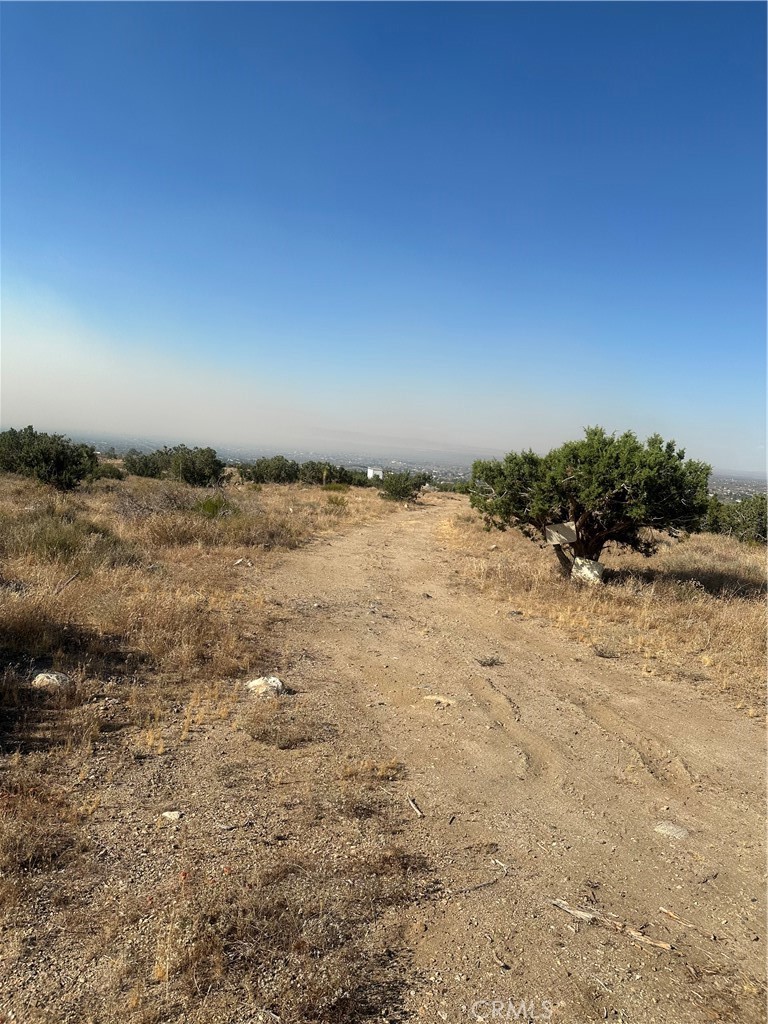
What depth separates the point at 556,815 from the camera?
377cm

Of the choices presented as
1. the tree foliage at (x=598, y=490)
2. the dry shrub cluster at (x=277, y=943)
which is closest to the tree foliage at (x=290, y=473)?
the tree foliage at (x=598, y=490)

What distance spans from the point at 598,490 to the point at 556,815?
6843 mm

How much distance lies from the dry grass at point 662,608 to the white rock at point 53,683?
6542mm

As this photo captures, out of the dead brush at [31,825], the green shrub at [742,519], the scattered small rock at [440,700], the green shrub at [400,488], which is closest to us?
the dead brush at [31,825]

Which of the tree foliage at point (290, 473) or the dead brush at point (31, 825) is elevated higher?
the tree foliage at point (290, 473)

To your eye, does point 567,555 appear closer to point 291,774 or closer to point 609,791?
point 609,791

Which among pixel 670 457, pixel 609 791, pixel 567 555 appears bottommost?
pixel 609 791

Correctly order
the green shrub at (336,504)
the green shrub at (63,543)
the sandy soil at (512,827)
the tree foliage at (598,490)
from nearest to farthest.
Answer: the sandy soil at (512,827), the green shrub at (63,543), the tree foliage at (598,490), the green shrub at (336,504)

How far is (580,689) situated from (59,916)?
5.37m

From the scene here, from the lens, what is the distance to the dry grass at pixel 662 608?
22.5 feet

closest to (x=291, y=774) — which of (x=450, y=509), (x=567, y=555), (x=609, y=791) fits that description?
(x=609, y=791)

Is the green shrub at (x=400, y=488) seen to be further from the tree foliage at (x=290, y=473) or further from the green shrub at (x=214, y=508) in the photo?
the green shrub at (x=214, y=508)

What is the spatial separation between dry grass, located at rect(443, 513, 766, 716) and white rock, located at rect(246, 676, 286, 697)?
456 cm

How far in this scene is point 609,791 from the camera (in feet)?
13.6
